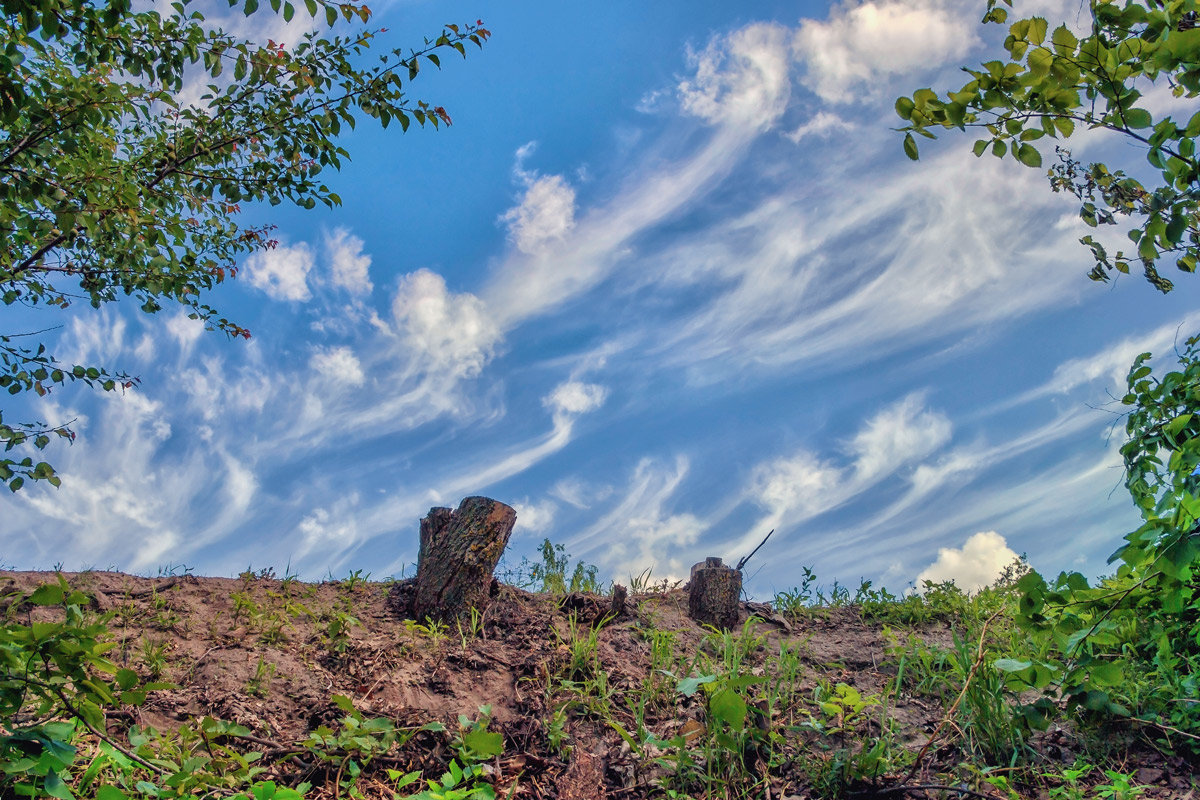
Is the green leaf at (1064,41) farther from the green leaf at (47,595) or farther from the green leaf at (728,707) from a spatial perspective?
the green leaf at (47,595)

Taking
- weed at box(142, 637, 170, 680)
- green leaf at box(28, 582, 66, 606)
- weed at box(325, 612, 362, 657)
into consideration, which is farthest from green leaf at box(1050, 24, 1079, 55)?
weed at box(142, 637, 170, 680)

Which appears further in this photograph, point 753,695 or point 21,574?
point 21,574

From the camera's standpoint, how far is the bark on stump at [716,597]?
620 cm

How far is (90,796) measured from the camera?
335 cm

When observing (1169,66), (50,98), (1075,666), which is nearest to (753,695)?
(1075,666)

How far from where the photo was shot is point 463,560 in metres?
5.53

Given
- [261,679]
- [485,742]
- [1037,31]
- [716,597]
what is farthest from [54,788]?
[716,597]

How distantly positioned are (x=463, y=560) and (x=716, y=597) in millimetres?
2284

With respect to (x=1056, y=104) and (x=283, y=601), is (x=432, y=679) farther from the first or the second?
(x=1056, y=104)

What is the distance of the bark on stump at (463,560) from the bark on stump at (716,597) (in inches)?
72.1

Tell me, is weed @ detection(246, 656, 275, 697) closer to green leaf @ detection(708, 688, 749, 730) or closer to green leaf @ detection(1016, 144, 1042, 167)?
green leaf @ detection(708, 688, 749, 730)

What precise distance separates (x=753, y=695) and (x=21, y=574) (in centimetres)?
575

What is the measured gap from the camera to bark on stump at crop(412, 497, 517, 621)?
18.0ft

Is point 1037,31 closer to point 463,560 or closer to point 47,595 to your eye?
point 47,595
